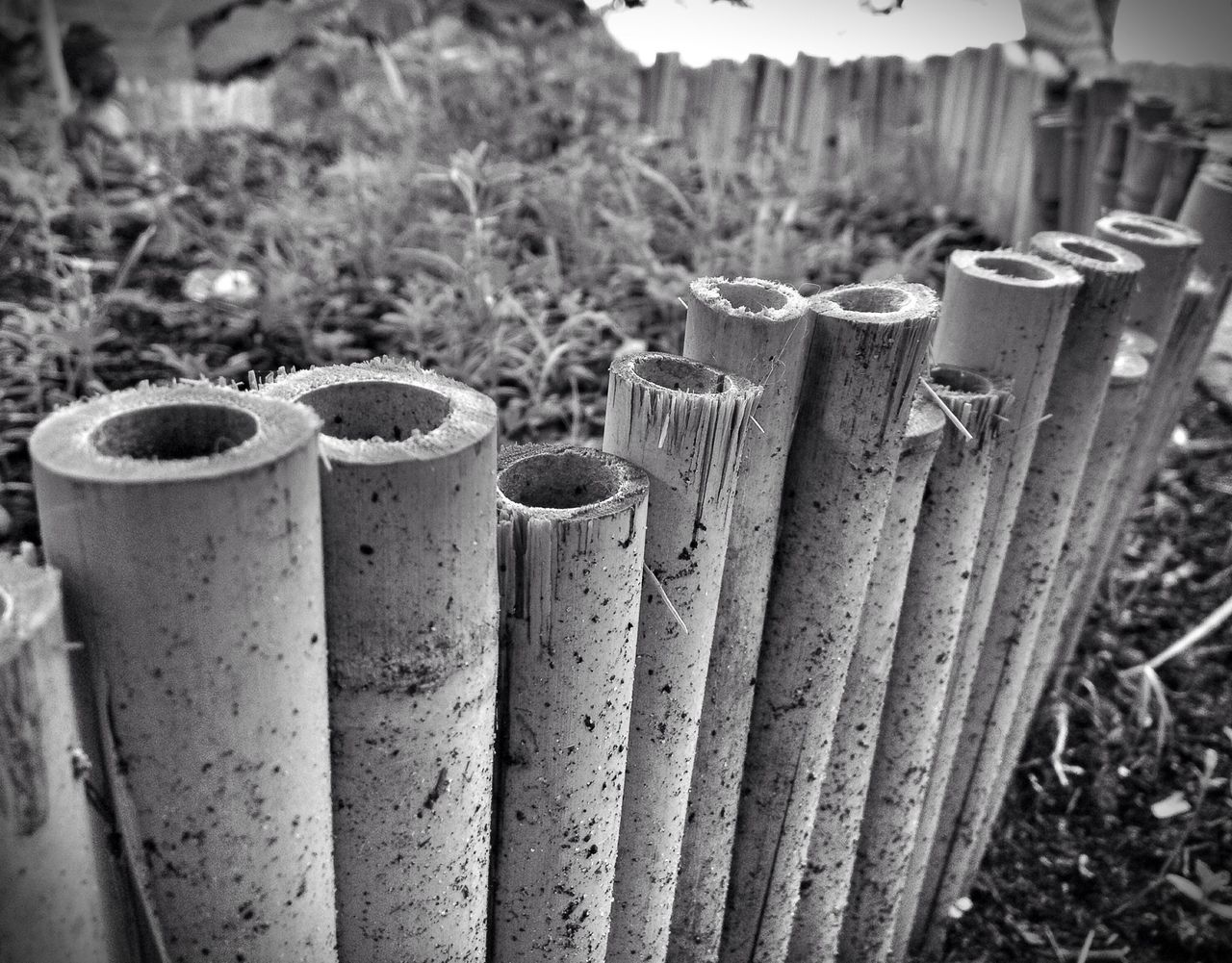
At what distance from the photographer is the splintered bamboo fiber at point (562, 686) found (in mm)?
1242

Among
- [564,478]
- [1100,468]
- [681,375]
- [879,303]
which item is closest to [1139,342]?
[1100,468]

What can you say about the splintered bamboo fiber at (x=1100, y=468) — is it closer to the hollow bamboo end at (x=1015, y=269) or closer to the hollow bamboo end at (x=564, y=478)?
the hollow bamboo end at (x=1015, y=269)

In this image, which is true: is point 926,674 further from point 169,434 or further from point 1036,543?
point 169,434

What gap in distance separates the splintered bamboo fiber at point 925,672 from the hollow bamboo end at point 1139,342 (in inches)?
29.1

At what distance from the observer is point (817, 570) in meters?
1.65

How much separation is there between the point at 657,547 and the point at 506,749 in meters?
0.33

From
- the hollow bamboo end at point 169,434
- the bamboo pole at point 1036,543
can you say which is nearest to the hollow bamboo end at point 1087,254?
the bamboo pole at point 1036,543

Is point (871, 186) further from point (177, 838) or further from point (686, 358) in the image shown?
point (177, 838)

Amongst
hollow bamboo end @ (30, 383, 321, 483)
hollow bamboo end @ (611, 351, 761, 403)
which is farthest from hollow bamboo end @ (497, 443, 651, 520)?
hollow bamboo end @ (30, 383, 321, 483)

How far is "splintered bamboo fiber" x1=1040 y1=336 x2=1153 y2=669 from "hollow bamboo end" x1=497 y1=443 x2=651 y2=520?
4.50ft

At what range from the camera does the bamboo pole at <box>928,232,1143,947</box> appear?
1.92 m

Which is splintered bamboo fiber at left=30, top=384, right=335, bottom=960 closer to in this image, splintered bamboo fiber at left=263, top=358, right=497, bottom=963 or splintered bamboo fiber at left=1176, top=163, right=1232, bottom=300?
splintered bamboo fiber at left=263, top=358, right=497, bottom=963

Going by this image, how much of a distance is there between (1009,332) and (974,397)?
144 mm

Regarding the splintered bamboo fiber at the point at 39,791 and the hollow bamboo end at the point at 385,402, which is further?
the hollow bamboo end at the point at 385,402
